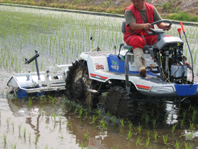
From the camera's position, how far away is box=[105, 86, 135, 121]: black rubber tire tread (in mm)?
4836

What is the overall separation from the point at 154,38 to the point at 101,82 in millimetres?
1122

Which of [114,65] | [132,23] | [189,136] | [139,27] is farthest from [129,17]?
[189,136]

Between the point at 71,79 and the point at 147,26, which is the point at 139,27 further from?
the point at 71,79

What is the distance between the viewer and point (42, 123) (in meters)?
5.18

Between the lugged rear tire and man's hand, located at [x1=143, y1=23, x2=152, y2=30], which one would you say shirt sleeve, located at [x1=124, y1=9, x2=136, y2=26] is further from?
the lugged rear tire

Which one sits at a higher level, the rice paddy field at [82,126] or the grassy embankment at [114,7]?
the grassy embankment at [114,7]

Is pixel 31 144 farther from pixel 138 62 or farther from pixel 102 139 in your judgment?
pixel 138 62

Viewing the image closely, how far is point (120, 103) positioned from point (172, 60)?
965mm

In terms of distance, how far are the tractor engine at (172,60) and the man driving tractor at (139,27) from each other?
0.25 metres

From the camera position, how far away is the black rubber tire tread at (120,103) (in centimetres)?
484

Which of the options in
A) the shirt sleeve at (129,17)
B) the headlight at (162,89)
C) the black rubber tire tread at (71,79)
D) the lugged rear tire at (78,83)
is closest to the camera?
the headlight at (162,89)

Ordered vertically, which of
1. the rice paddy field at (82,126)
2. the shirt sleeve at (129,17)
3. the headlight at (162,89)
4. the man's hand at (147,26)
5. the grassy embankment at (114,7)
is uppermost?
the grassy embankment at (114,7)

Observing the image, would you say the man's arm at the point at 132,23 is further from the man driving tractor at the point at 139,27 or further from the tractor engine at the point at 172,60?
the tractor engine at the point at 172,60

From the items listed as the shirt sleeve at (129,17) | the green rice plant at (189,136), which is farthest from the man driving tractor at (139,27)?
the green rice plant at (189,136)
